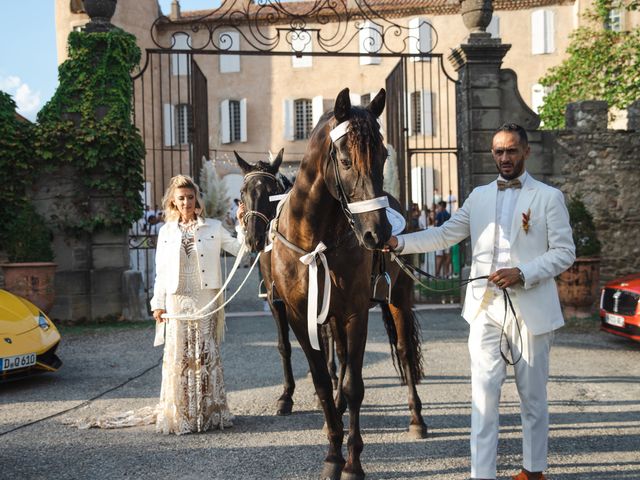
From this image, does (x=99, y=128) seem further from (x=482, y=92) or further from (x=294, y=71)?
(x=294, y=71)

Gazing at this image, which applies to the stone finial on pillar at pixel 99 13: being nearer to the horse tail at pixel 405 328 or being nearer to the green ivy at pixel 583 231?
the horse tail at pixel 405 328

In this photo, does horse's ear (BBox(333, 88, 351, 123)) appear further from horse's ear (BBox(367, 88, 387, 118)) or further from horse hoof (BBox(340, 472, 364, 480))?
horse hoof (BBox(340, 472, 364, 480))

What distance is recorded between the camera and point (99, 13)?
37.7 feet

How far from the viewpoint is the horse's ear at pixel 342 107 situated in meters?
3.59

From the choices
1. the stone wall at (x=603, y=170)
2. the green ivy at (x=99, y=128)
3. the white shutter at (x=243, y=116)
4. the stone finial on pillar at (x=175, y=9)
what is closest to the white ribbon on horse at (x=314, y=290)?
the green ivy at (x=99, y=128)

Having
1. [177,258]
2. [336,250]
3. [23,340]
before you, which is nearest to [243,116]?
[23,340]

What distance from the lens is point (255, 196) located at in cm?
606

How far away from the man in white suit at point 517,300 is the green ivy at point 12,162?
30.0ft

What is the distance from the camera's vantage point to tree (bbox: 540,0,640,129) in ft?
52.6

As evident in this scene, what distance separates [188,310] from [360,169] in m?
2.42

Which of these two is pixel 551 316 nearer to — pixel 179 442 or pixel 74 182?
pixel 179 442

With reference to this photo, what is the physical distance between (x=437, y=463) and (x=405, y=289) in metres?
1.66

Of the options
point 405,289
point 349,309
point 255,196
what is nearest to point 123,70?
point 255,196

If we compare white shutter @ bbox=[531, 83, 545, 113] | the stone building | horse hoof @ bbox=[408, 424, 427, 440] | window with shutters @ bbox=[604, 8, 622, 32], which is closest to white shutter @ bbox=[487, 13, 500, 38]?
the stone building
